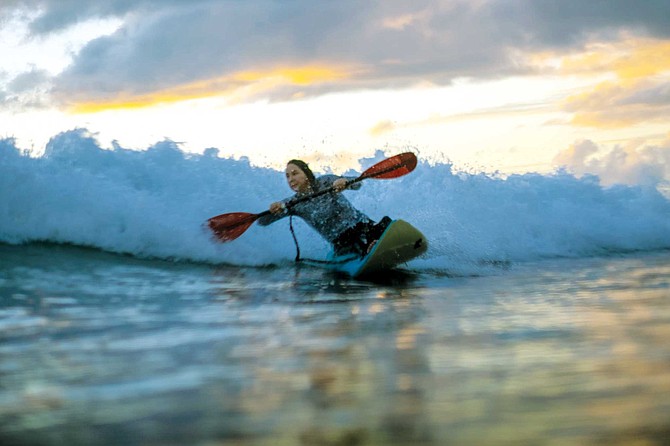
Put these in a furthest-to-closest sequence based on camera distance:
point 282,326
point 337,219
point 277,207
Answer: point 277,207 → point 337,219 → point 282,326

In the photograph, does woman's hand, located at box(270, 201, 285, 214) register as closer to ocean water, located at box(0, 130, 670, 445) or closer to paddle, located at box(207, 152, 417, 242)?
paddle, located at box(207, 152, 417, 242)

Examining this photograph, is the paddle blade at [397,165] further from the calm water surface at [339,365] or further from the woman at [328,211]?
the calm water surface at [339,365]

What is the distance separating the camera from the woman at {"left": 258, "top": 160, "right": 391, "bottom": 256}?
848cm

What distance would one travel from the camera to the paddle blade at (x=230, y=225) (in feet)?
31.1

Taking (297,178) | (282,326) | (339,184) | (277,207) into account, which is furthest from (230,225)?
(282,326)

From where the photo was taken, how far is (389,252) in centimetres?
809

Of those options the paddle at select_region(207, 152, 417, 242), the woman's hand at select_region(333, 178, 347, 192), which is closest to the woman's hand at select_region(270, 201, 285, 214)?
the paddle at select_region(207, 152, 417, 242)

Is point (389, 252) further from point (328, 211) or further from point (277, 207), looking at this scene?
point (277, 207)

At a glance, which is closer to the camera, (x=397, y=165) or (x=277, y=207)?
(x=277, y=207)

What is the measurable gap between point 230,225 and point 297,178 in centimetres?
131

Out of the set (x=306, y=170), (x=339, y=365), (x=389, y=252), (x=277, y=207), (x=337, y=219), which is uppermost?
(x=306, y=170)

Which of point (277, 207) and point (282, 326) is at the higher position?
point (277, 207)

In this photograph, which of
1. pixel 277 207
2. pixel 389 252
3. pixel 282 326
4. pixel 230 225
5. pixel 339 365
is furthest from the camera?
pixel 230 225

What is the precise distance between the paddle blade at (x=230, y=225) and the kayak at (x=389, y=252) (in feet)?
4.78
